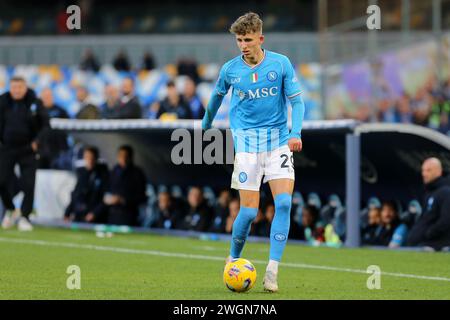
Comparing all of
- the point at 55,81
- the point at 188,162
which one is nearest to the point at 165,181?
the point at 188,162

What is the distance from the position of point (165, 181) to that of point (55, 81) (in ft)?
43.3

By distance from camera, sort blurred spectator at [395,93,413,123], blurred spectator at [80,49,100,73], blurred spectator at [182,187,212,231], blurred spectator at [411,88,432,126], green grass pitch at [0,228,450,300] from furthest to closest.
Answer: blurred spectator at [80,49,100,73] → blurred spectator at [395,93,413,123] → blurred spectator at [411,88,432,126] → blurred spectator at [182,187,212,231] → green grass pitch at [0,228,450,300]

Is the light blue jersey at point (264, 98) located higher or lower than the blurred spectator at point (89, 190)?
higher

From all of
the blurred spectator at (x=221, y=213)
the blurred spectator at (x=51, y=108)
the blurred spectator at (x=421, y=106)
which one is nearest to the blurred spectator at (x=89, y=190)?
the blurred spectator at (x=221, y=213)

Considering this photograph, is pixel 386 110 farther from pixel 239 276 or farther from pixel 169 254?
pixel 239 276

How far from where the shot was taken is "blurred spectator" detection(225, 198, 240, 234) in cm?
1570

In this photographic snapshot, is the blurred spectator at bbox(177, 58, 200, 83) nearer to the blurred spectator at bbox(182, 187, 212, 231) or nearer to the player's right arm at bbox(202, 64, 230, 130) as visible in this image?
the blurred spectator at bbox(182, 187, 212, 231)

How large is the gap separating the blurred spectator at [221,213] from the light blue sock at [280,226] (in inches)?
273

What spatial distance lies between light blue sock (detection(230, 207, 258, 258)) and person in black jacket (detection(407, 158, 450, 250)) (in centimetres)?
439

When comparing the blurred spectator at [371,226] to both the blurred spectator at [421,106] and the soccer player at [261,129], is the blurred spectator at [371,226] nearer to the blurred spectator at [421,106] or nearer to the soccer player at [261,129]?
the blurred spectator at [421,106]

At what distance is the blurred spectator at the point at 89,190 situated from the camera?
1739cm

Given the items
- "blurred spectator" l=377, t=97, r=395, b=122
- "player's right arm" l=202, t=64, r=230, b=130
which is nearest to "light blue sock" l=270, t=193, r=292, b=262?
"player's right arm" l=202, t=64, r=230, b=130

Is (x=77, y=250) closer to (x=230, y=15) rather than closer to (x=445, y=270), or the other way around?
(x=445, y=270)

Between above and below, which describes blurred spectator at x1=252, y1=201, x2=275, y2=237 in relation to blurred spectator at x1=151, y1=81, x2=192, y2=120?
below
